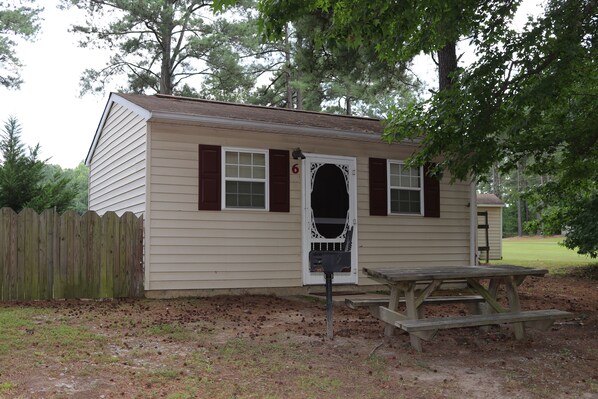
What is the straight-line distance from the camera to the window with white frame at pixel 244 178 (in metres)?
8.89

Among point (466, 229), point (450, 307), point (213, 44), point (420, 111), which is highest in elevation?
point (213, 44)

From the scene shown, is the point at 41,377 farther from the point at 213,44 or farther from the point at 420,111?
the point at 213,44

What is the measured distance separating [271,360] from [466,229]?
725cm

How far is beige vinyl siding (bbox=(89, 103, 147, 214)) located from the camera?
8.91m

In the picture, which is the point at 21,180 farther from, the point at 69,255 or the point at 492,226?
the point at 492,226

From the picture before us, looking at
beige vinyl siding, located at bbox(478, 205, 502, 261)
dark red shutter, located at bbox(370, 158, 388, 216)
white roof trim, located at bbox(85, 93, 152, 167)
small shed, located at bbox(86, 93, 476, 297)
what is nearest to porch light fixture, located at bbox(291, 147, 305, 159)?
small shed, located at bbox(86, 93, 476, 297)

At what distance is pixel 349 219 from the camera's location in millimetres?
9820

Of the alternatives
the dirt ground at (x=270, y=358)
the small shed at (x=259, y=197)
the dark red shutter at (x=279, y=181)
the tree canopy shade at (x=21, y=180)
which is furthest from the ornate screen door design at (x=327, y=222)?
the tree canopy shade at (x=21, y=180)

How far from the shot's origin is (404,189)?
34.1ft

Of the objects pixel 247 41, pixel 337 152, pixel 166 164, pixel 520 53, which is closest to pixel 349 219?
pixel 337 152

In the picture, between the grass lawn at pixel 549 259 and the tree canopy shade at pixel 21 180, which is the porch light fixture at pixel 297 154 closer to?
the tree canopy shade at pixel 21 180

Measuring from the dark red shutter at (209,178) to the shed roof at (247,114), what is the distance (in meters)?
0.61

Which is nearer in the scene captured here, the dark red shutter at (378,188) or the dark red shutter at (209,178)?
the dark red shutter at (209,178)

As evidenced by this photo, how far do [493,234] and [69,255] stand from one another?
57.7ft
